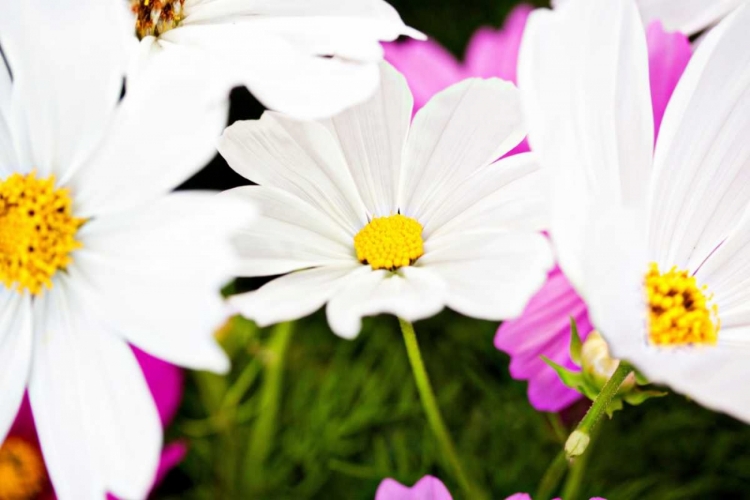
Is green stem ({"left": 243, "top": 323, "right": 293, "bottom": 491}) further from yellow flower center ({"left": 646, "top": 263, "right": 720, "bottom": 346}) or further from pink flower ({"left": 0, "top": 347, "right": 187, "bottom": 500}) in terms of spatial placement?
yellow flower center ({"left": 646, "top": 263, "right": 720, "bottom": 346})

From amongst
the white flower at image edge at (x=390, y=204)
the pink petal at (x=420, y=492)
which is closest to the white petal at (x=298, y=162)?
the white flower at image edge at (x=390, y=204)

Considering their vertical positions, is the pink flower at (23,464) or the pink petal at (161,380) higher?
the pink petal at (161,380)

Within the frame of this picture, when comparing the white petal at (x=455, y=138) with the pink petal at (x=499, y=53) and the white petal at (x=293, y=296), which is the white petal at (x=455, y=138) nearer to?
the white petal at (x=293, y=296)

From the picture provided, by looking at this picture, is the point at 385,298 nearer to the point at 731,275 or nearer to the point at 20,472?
the point at 731,275

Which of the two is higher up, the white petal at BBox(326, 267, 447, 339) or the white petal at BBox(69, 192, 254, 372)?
the white petal at BBox(69, 192, 254, 372)

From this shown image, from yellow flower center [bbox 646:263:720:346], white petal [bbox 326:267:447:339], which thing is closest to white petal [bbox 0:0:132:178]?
white petal [bbox 326:267:447:339]

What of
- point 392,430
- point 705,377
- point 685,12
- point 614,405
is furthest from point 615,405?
point 392,430

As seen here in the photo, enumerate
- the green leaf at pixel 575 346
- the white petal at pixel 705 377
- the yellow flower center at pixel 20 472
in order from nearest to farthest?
the white petal at pixel 705 377, the green leaf at pixel 575 346, the yellow flower center at pixel 20 472
